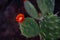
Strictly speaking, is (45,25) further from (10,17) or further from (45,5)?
(10,17)

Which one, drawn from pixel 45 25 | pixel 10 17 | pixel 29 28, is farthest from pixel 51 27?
pixel 10 17

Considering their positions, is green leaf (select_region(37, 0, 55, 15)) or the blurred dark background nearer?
green leaf (select_region(37, 0, 55, 15))

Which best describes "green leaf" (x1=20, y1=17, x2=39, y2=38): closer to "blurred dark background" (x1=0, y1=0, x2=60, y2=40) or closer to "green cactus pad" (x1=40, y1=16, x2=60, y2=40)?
"green cactus pad" (x1=40, y1=16, x2=60, y2=40)

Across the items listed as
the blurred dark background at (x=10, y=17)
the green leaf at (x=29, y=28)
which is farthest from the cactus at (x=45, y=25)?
the blurred dark background at (x=10, y=17)

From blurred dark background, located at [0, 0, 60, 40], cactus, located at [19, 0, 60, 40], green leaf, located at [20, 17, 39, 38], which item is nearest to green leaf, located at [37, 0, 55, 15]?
cactus, located at [19, 0, 60, 40]

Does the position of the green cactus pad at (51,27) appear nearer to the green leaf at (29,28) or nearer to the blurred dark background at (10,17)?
the green leaf at (29,28)
